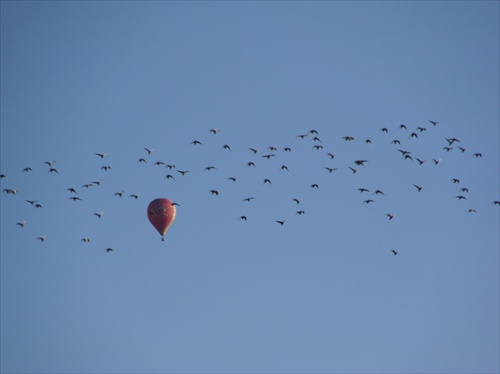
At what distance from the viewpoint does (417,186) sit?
59.4 metres

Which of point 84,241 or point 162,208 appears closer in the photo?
→ point 84,241

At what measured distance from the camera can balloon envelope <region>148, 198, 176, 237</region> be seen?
6556cm

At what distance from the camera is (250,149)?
60219mm

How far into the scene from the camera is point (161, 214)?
65625 mm

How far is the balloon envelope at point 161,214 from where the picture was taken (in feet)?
215

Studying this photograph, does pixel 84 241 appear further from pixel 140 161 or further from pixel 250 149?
pixel 250 149

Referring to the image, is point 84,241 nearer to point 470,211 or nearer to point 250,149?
point 250,149

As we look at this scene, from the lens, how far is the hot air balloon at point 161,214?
65.6m

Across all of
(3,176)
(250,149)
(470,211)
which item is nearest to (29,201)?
(3,176)

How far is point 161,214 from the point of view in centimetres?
6562

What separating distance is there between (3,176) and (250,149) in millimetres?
14453

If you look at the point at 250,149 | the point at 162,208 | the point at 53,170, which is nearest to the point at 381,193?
the point at 250,149

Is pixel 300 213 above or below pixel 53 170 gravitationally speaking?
below

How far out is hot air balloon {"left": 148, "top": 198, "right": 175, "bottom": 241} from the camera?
65562 mm
